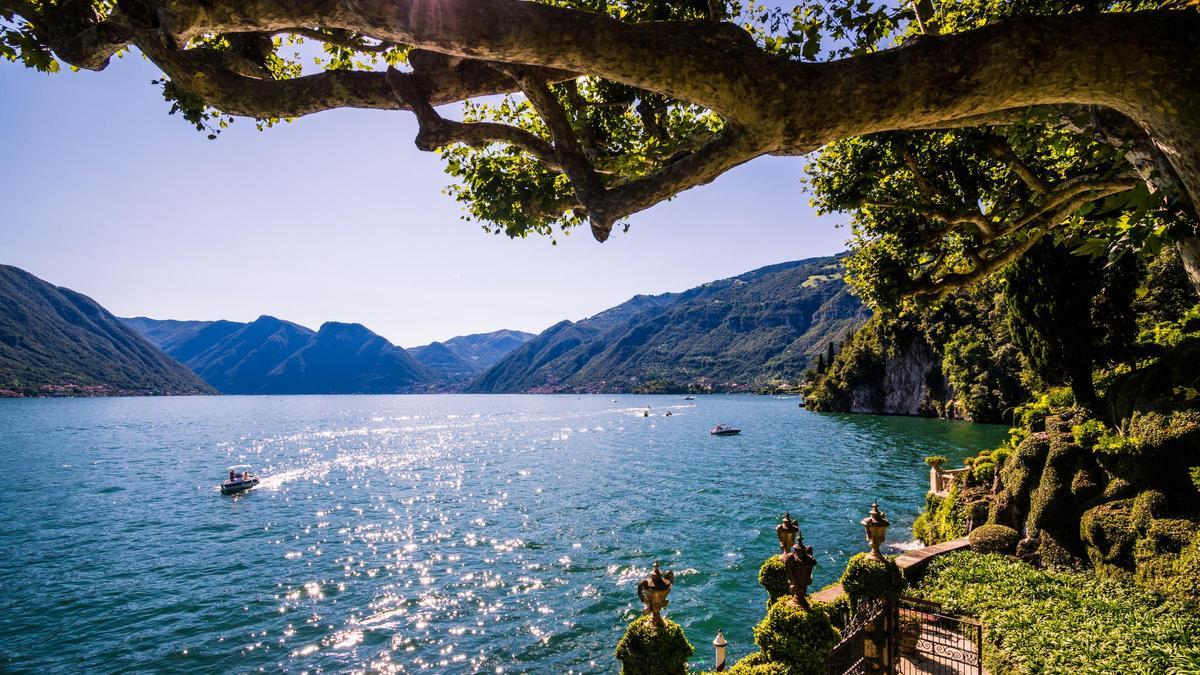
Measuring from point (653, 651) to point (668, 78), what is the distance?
6.03 metres

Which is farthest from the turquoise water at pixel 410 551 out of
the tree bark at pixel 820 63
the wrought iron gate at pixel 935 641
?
the tree bark at pixel 820 63

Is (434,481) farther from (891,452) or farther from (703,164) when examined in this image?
(703,164)

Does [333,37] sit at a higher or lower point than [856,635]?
higher

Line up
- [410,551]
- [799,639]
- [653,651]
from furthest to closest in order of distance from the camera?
[410,551]
[799,639]
[653,651]

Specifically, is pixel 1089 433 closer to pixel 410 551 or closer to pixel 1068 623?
pixel 1068 623

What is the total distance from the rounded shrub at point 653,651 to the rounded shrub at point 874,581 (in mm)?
4262

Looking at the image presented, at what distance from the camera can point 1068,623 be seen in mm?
9773

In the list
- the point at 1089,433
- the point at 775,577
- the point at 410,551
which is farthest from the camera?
the point at 410,551

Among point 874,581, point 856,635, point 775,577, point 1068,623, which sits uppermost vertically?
point 775,577

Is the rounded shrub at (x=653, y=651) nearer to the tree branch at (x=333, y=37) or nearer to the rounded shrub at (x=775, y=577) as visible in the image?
the rounded shrub at (x=775, y=577)

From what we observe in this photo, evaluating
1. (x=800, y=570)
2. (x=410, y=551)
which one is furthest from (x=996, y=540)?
(x=410, y=551)

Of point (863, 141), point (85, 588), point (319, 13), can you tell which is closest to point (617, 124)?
point (863, 141)

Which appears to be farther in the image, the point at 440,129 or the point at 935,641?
the point at 935,641

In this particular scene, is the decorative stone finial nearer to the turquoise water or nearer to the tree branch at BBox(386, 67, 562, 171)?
the tree branch at BBox(386, 67, 562, 171)
